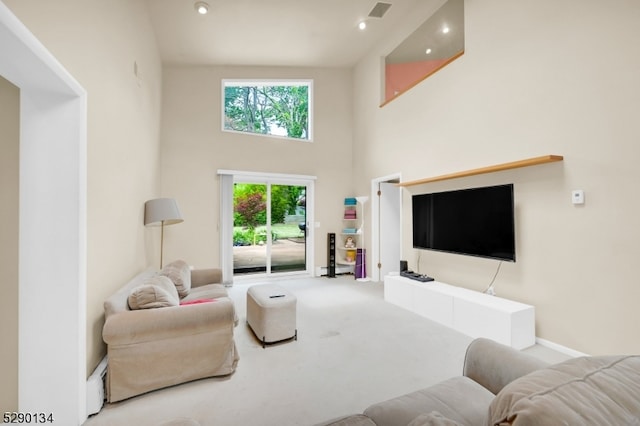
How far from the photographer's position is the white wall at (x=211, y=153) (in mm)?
5355

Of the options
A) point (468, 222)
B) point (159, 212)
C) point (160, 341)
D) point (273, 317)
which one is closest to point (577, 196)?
point (468, 222)

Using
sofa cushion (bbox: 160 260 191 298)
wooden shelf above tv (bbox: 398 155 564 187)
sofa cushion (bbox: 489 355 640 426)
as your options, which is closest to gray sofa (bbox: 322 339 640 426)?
sofa cushion (bbox: 489 355 640 426)

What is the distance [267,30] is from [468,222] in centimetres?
416

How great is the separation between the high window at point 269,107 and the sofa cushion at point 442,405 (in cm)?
553

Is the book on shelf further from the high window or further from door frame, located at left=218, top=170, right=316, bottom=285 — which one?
the high window

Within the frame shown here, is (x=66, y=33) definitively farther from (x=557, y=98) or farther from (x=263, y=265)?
(x=263, y=265)

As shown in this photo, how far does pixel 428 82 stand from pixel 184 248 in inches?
196

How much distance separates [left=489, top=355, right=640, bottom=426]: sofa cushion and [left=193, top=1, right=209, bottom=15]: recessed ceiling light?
16.3ft

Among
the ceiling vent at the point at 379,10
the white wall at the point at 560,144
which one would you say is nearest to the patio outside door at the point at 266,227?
the white wall at the point at 560,144

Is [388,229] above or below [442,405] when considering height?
above

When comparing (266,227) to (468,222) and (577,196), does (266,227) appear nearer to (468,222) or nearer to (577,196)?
(468,222)

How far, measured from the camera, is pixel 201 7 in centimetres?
394

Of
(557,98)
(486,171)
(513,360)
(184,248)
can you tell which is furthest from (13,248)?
(557,98)

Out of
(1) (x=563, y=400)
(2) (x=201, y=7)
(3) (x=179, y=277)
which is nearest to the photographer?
(1) (x=563, y=400)
